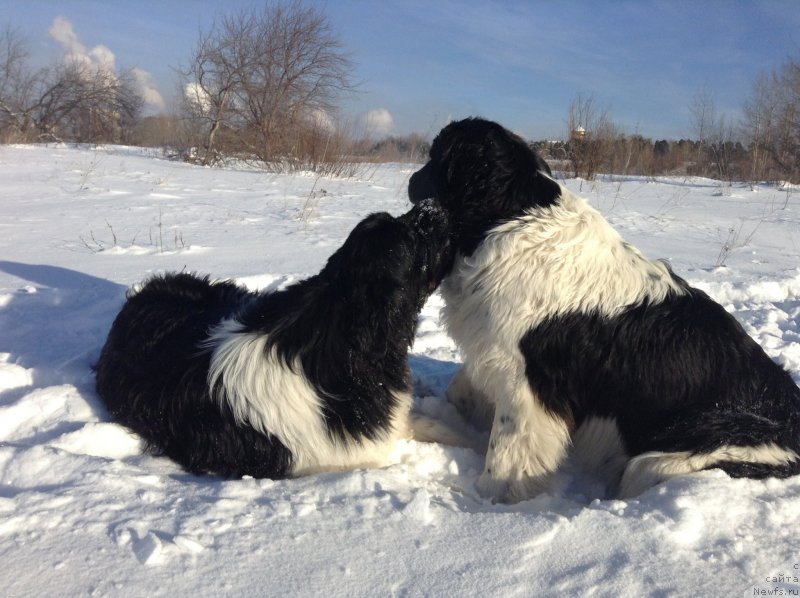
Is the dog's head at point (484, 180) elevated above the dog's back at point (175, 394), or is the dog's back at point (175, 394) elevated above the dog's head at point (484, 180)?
the dog's head at point (484, 180)

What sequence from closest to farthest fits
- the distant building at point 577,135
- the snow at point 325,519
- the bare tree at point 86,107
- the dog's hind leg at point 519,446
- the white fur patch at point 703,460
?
the snow at point 325,519 → the white fur patch at point 703,460 → the dog's hind leg at point 519,446 → the distant building at point 577,135 → the bare tree at point 86,107

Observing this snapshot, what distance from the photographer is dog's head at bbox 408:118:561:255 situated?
2.42 meters

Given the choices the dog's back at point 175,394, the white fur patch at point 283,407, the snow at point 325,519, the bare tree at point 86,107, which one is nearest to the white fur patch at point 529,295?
the snow at point 325,519

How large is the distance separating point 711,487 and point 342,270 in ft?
5.09

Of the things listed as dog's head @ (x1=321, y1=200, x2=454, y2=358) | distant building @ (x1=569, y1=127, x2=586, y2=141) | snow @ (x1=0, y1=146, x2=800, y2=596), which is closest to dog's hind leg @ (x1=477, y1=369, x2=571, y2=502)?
snow @ (x1=0, y1=146, x2=800, y2=596)

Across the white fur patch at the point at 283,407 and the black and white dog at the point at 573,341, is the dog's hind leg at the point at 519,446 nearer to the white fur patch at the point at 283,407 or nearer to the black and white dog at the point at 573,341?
the black and white dog at the point at 573,341

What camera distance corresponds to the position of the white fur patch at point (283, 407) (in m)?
2.31

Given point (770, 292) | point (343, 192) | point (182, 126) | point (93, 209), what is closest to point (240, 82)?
point (182, 126)

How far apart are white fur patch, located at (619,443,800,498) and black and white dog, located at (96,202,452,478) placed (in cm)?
104

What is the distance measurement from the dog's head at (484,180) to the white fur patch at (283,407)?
36.6 inches

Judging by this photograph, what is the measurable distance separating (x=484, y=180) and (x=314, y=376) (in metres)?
1.11

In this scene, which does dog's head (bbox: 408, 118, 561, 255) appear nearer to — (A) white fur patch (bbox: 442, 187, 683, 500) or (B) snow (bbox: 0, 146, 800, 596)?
(A) white fur patch (bbox: 442, 187, 683, 500)

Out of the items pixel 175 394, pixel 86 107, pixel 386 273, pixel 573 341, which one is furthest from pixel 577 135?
pixel 86 107

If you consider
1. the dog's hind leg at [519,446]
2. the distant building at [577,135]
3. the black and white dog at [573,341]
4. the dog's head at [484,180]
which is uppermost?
the distant building at [577,135]
